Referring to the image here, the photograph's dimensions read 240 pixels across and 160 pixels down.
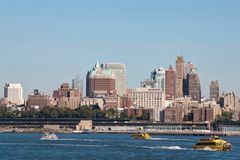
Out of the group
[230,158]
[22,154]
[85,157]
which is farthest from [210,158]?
[22,154]

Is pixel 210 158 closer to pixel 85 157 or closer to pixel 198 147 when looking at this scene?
pixel 85 157

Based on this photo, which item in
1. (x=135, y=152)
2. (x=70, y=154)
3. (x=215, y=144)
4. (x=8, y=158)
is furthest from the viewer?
(x=215, y=144)

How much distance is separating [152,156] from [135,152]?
1076 centimetres

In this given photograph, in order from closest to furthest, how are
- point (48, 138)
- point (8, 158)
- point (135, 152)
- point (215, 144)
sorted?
point (8, 158), point (135, 152), point (215, 144), point (48, 138)

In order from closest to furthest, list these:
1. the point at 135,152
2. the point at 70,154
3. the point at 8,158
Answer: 1. the point at 8,158
2. the point at 70,154
3. the point at 135,152

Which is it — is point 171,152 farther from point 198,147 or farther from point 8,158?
point 8,158

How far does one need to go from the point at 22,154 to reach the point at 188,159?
63.4ft

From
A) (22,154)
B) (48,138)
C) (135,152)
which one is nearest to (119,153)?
(135,152)

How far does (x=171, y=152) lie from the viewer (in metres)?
120

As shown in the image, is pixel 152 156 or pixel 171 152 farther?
pixel 171 152

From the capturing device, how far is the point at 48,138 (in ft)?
615

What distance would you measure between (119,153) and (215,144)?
52.2ft

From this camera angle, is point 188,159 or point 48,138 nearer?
point 188,159

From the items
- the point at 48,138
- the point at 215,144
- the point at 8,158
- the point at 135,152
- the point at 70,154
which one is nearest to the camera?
the point at 8,158
